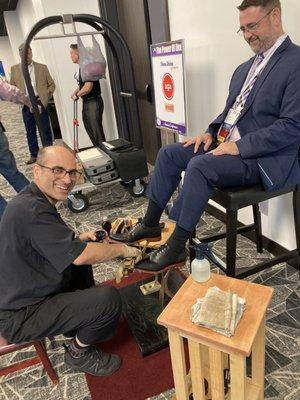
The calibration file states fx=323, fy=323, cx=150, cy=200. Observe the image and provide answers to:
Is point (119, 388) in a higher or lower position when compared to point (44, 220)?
lower

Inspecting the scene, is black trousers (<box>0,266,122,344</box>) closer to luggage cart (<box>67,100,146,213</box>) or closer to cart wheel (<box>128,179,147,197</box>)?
luggage cart (<box>67,100,146,213</box>)

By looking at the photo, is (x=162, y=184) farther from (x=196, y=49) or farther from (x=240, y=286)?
(x=196, y=49)

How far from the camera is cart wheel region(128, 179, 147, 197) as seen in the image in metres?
3.10

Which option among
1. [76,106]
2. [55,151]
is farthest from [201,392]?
[76,106]

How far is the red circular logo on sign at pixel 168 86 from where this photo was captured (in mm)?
2303

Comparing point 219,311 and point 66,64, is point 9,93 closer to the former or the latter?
point 66,64

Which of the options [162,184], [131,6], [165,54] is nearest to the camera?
[162,184]

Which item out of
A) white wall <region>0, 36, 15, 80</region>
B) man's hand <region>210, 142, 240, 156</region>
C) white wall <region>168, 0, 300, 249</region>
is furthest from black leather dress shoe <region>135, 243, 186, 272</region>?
white wall <region>0, 36, 15, 80</region>

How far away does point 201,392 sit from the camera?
1054mm

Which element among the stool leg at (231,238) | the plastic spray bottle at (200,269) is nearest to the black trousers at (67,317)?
the plastic spray bottle at (200,269)

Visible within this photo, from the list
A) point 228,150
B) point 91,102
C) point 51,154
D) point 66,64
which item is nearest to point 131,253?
point 51,154

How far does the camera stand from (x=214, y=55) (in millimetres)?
2152

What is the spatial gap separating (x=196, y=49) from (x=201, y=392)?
7.02ft

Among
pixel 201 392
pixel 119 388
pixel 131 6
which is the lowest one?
pixel 119 388
